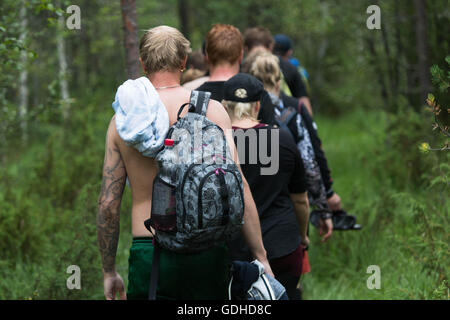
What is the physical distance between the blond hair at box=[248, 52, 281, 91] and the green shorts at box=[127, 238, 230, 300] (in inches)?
75.6

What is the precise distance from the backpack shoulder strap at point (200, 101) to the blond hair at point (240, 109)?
67 centimetres

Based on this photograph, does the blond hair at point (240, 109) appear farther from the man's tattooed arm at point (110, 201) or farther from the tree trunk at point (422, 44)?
the tree trunk at point (422, 44)

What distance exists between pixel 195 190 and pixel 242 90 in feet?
3.70

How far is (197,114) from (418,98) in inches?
296

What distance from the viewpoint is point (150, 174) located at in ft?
9.39

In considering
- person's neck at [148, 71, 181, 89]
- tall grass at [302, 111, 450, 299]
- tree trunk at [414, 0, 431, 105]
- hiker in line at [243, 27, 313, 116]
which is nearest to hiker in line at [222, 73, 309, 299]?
person's neck at [148, 71, 181, 89]

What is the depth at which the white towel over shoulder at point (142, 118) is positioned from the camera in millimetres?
2693

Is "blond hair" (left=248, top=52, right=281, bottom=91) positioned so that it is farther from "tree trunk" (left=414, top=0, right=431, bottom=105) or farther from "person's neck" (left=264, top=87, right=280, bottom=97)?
"tree trunk" (left=414, top=0, right=431, bottom=105)

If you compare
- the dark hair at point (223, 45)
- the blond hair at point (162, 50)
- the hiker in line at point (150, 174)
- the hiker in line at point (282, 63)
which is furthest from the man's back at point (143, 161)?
the hiker in line at point (282, 63)

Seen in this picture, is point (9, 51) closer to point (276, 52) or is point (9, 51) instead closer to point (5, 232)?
point (5, 232)

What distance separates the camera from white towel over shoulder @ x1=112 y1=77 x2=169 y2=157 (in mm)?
2693

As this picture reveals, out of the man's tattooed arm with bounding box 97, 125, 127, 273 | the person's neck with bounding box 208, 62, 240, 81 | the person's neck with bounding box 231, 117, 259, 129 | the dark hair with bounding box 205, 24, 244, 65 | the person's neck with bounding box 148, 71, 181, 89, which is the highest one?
the dark hair with bounding box 205, 24, 244, 65

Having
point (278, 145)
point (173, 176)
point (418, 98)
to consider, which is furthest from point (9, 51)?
point (418, 98)

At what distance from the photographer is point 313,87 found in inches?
747
